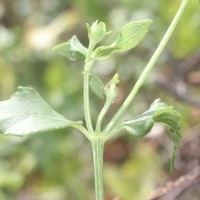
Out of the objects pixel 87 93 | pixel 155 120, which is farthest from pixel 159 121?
pixel 87 93

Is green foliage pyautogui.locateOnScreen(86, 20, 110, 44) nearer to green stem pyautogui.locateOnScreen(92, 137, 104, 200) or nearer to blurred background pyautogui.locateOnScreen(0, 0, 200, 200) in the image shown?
green stem pyautogui.locateOnScreen(92, 137, 104, 200)

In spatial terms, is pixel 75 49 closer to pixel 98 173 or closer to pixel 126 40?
pixel 126 40

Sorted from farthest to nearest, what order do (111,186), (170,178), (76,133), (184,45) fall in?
(76,133), (184,45), (111,186), (170,178)

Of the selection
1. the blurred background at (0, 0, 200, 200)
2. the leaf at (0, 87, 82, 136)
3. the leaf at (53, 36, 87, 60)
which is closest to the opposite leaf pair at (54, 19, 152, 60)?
the leaf at (53, 36, 87, 60)

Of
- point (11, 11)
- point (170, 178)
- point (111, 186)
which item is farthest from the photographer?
point (11, 11)

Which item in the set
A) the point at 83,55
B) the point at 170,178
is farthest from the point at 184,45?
the point at 83,55

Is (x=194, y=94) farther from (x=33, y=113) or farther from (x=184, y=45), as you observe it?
(x=33, y=113)

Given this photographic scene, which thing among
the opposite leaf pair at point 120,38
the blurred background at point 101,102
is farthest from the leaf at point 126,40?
the blurred background at point 101,102
